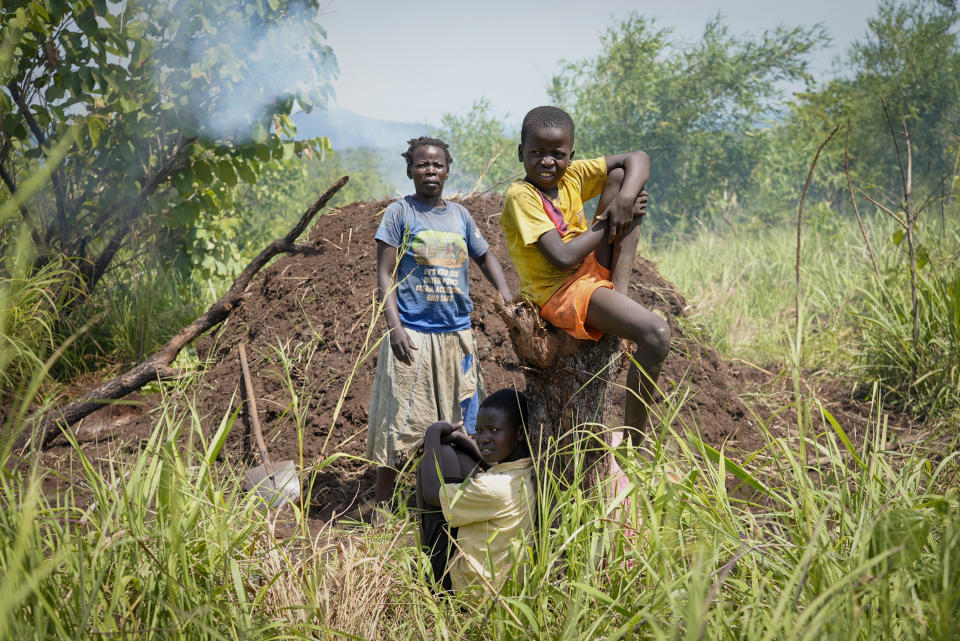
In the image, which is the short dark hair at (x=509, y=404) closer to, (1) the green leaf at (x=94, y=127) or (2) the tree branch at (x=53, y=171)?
(1) the green leaf at (x=94, y=127)

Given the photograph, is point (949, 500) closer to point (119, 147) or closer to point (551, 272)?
point (551, 272)

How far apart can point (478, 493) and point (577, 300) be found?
0.72 meters

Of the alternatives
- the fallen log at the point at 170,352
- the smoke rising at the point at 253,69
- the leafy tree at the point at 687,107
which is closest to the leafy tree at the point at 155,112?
the smoke rising at the point at 253,69

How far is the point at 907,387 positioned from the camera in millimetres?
4367

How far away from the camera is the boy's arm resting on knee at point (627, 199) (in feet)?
7.52

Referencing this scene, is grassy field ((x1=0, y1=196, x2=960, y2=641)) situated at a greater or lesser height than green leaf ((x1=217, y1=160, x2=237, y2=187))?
lesser

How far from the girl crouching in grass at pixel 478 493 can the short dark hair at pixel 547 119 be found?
98 centimetres

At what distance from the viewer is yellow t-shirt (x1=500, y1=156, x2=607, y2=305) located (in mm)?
2342

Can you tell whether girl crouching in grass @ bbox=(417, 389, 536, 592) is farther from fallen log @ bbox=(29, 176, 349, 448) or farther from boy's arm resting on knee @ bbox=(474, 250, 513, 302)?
fallen log @ bbox=(29, 176, 349, 448)

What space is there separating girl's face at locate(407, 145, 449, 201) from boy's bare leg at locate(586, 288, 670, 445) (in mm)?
1285

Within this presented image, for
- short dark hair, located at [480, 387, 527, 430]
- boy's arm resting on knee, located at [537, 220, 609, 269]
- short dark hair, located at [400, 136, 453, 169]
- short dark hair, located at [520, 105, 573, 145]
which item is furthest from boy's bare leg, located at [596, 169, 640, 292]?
short dark hair, located at [400, 136, 453, 169]

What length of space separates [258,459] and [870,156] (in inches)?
704

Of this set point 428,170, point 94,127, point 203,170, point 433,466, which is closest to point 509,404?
point 433,466

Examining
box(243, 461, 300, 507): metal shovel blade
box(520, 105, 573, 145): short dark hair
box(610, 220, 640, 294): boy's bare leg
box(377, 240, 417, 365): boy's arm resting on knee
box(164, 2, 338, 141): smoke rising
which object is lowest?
box(243, 461, 300, 507): metal shovel blade
